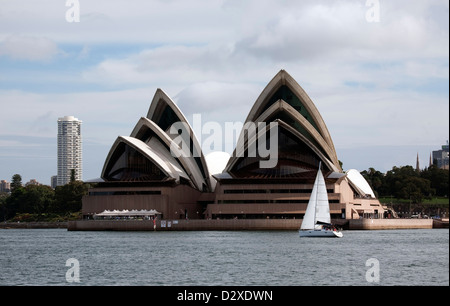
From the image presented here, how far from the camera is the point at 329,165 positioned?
324 ft

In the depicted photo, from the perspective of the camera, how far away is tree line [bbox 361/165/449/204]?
143m

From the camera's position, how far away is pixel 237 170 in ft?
333

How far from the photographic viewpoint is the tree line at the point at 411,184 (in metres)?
143

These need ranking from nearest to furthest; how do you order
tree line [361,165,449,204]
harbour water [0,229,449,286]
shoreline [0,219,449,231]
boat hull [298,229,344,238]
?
harbour water [0,229,449,286] → boat hull [298,229,344,238] → shoreline [0,219,449,231] → tree line [361,165,449,204]

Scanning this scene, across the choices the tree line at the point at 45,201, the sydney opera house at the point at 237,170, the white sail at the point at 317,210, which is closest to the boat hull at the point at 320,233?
→ the white sail at the point at 317,210

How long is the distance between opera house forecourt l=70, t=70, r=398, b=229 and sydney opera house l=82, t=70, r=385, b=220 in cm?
12

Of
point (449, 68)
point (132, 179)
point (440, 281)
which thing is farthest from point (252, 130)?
point (449, 68)

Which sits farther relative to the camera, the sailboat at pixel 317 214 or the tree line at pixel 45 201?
the tree line at pixel 45 201

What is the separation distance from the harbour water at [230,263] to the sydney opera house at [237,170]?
97.1 feet

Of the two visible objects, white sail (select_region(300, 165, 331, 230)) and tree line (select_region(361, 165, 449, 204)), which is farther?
tree line (select_region(361, 165, 449, 204))

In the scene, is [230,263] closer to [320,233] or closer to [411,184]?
[320,233]

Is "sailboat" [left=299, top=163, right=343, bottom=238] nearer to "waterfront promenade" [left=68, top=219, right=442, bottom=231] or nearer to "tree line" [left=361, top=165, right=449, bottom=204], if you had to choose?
"waterfront promenade" [left=68, top=219, right=442, bottom=231]

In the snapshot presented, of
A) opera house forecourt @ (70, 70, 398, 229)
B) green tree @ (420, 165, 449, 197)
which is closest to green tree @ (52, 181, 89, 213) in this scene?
opera house forecourt @ (70, 70, 398, 229)

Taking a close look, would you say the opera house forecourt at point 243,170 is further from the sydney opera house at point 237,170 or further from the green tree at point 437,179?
the green tree at point 437,179
